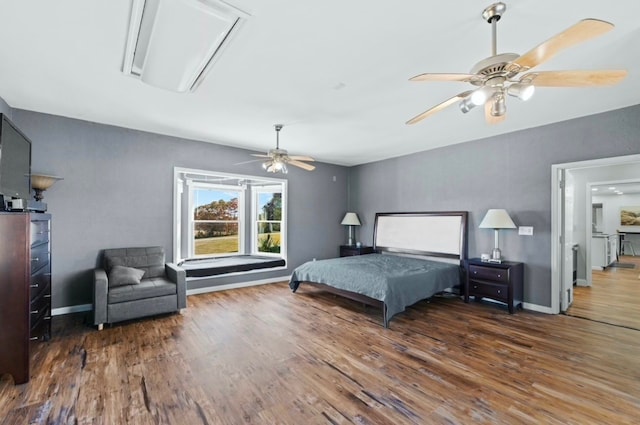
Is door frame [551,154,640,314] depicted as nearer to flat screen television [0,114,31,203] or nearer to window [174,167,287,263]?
window [174,167,287,263]

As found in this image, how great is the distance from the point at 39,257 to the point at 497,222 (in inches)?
218

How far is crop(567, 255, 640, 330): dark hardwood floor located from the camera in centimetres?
382

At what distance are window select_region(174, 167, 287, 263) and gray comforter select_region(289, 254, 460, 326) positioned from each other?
166 centimetres

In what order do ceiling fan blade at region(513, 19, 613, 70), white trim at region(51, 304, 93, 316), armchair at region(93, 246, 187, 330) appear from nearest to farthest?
ceiling fan blade at region(513, 19, 613, 70)
armchair at region(93, 246, 187, 330)
white trim at region(51, 304, 93, 316)

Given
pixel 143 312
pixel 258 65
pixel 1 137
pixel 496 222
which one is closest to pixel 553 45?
pixel 258 65

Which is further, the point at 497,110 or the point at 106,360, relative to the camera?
the point at 106,360

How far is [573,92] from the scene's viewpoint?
309 cm

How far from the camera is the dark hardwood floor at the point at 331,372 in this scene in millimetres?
1988

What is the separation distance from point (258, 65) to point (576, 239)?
678cm

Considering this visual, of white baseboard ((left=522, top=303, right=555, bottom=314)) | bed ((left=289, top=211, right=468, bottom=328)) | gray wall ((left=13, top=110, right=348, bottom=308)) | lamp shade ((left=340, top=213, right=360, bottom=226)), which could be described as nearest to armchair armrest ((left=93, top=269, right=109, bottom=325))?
gray wall ((left=13, top=110, right=348, bottom=308))

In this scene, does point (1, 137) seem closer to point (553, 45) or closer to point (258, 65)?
point (258, 65)

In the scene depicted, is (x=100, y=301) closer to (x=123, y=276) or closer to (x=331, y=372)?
(x=123, y=276)

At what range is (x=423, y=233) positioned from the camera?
18.3 ft

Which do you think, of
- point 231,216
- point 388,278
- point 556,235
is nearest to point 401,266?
point 388,278
